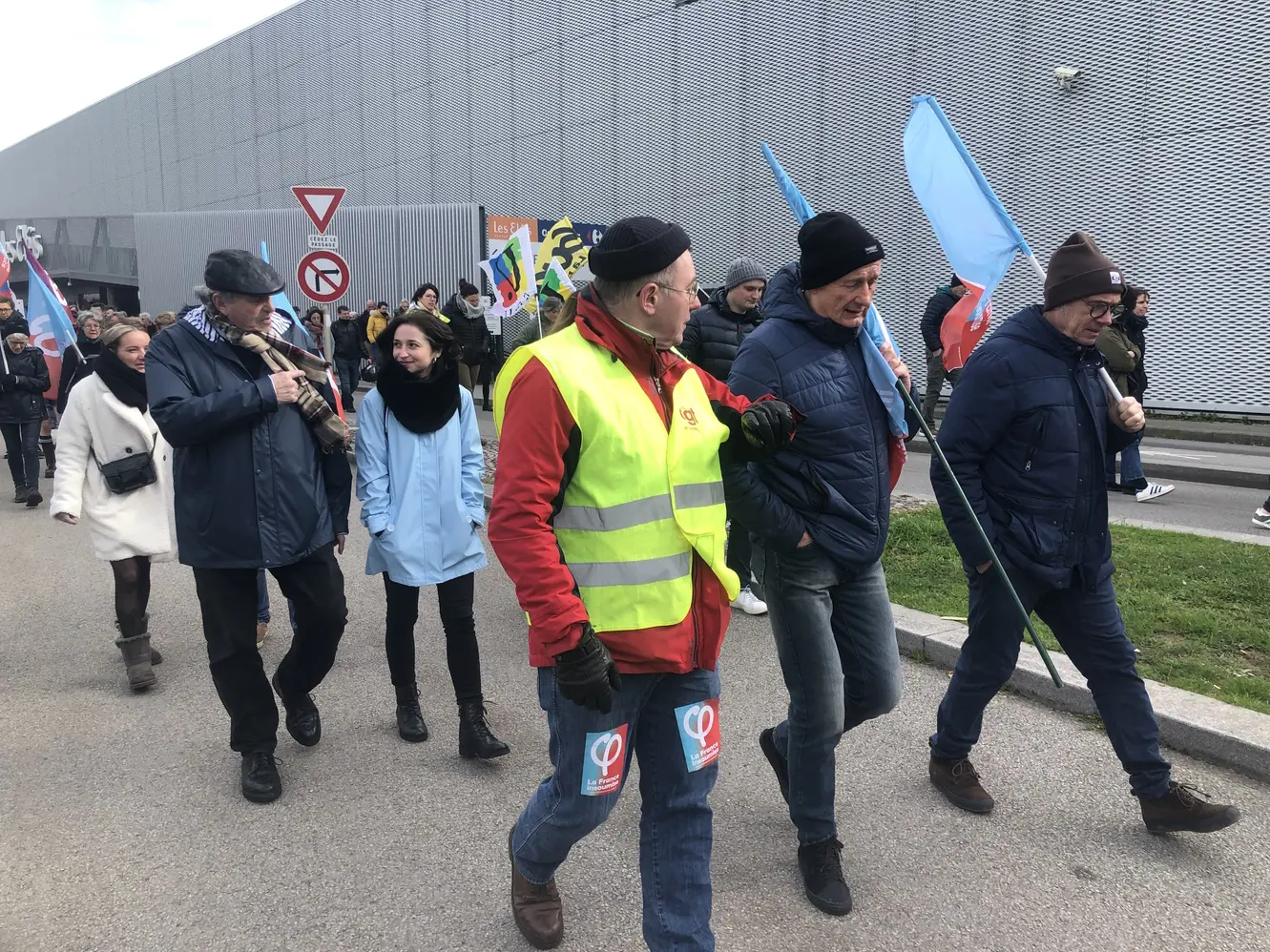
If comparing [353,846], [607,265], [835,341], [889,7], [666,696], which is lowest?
[353,846]

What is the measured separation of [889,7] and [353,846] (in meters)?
17.7

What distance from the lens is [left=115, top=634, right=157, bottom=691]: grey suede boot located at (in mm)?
4895

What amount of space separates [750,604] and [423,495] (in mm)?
2574

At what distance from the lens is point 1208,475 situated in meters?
10.6

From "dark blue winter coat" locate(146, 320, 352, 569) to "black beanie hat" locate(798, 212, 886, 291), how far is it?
6.31 feet

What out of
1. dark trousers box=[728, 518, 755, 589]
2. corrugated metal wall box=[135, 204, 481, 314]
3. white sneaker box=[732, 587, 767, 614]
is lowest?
white sneaker box=[732, 587, 767, 614]

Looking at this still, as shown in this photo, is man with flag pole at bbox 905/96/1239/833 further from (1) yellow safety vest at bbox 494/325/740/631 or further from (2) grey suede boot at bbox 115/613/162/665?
(2) grey suede boot at bbox 115/613/162/665

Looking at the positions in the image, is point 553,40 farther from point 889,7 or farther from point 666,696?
point 666,696

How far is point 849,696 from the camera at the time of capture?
124 inches

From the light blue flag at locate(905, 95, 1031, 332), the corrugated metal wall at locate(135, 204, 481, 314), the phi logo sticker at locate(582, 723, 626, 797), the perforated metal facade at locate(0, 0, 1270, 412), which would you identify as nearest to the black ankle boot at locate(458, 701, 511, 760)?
the phi logo sticker at locate(582, 723, 626, 797)

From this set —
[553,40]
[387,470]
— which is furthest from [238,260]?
[553,40]

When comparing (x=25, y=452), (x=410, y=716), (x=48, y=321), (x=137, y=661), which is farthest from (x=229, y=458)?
(x=25, y=452)

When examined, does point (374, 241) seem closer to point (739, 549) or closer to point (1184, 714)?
point (739, 549)

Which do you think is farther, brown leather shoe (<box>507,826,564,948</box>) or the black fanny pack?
the black fanny pack
